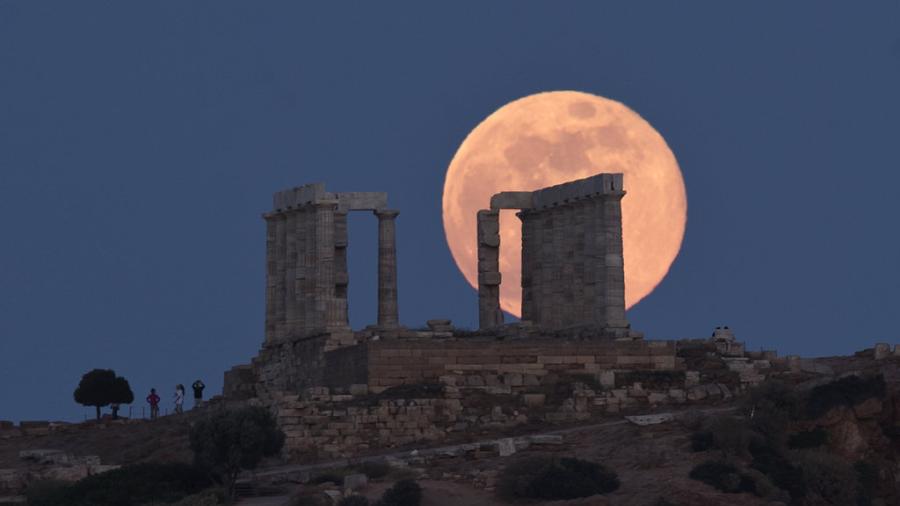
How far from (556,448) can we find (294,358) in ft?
62.9

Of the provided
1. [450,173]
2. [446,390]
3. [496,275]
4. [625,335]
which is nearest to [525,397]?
[446,390]

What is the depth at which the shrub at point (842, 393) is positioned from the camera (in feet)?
269

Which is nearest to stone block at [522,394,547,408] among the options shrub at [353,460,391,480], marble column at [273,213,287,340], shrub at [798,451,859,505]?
shrub at [353,460,391,480]

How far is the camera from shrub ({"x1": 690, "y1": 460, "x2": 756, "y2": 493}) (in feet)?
250

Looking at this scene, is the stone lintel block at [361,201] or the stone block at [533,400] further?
the stone lintel block at [361,201]

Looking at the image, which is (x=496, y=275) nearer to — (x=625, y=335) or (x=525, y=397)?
(x=625, y=335)

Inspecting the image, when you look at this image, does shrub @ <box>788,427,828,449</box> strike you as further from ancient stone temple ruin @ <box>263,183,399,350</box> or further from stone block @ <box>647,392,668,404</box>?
ancient stone temple ruin @ <box>263,183,399,350</box>

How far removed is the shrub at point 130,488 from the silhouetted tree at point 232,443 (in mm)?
701

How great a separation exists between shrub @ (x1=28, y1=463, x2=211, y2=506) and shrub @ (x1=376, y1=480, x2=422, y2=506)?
6.95 meters

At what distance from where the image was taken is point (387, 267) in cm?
10031

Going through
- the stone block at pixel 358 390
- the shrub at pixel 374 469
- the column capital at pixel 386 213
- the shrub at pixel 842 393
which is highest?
the column capital at pixel 386 213

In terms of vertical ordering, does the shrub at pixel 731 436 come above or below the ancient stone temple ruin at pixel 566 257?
below

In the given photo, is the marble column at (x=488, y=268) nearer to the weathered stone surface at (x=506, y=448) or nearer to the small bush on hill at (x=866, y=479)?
the weathered stone surface at (x=506, y=448)

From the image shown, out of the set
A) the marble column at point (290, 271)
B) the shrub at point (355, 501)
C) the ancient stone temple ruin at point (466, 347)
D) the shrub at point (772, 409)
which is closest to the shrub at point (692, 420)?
the shrub at point (772, 409)
